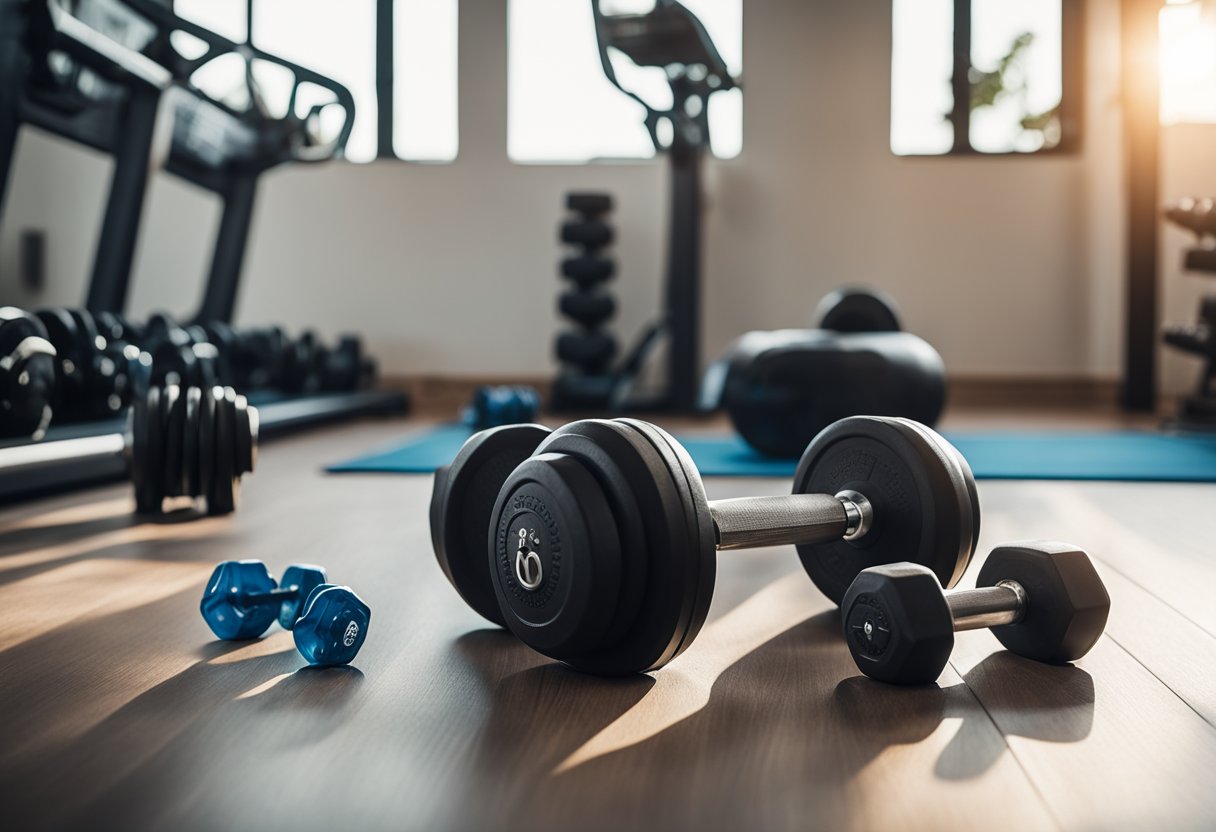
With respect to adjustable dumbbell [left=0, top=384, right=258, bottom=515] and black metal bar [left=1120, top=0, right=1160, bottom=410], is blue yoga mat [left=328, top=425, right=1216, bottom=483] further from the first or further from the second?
black metal bar [left=1120, top=0, right=1160, bottom=410]

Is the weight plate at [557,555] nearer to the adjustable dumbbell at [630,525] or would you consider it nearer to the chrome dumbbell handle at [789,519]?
the adjustable dumbbell at [630,525]

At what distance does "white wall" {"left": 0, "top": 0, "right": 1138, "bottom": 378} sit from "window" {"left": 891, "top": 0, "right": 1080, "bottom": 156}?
0.32ft

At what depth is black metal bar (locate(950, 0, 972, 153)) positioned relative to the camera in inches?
188

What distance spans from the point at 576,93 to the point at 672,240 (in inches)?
42.5

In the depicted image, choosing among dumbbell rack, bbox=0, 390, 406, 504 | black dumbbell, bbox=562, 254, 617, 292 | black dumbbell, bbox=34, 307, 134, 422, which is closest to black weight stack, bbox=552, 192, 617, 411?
black dumbbell, bbox=562, 254, 617, 292

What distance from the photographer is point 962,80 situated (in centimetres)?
480

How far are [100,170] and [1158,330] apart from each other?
14.6 feet

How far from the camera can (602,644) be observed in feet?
2.88

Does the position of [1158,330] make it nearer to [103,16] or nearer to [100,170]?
[103,16]

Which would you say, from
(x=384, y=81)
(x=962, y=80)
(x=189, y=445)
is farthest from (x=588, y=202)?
(x=189, y=445)

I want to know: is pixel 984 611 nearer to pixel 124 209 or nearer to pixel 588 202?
pixel 124 209

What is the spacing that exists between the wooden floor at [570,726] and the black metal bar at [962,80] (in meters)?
3.87

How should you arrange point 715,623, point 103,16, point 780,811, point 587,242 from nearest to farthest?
1. point 780,811
2. point 715,623
3. point 103,16
4. point 587,242

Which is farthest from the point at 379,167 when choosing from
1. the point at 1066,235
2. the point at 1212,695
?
the point at 1212,695
